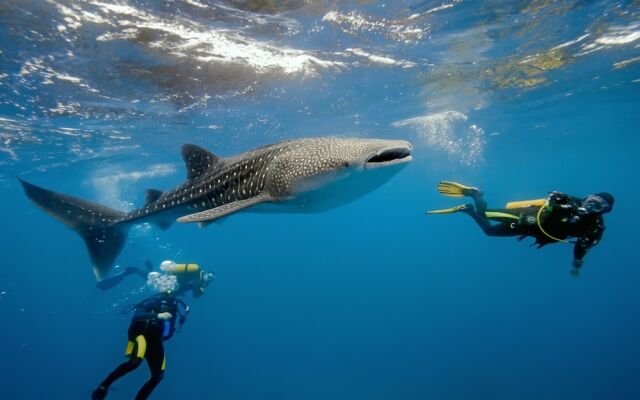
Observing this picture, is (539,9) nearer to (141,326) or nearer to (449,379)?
(141,326)

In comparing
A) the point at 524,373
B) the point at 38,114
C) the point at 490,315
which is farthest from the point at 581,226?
the point at 490,315

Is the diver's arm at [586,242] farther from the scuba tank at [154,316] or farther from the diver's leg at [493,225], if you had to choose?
the scuba tank at [154,316]

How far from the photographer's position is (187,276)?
10.8 metres

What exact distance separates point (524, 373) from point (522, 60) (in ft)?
84.3

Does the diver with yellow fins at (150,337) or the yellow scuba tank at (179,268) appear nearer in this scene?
the diver with yellow fins at (150,337)

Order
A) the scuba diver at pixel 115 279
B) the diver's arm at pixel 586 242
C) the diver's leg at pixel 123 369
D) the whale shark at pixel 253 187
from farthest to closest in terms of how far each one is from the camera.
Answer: the scuba diver at pixel 115 279
the diver's leg at pixel 123 369
the diver's arm at pixel 586 242
the whale shark at pixel 253 187

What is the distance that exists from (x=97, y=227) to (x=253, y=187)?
3458 mm

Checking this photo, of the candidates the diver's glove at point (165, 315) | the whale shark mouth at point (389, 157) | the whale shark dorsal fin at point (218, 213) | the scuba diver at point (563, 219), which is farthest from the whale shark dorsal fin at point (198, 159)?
the scuba diver at point (563, 219)

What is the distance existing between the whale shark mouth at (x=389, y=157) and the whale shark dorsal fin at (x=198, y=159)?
315cm

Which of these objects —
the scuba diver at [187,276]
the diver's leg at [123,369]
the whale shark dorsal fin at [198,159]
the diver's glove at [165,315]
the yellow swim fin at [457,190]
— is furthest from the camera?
the scuba diver at [187,276]

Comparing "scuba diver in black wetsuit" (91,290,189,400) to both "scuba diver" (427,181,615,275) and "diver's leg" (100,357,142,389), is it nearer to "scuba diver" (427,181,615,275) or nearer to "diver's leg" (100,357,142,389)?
"diver's leg" (100,357,142,389)

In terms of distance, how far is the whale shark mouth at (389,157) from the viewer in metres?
3.65

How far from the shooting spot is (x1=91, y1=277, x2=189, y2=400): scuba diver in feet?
22.3

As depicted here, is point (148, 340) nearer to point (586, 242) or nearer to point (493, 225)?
point (493, 225)
